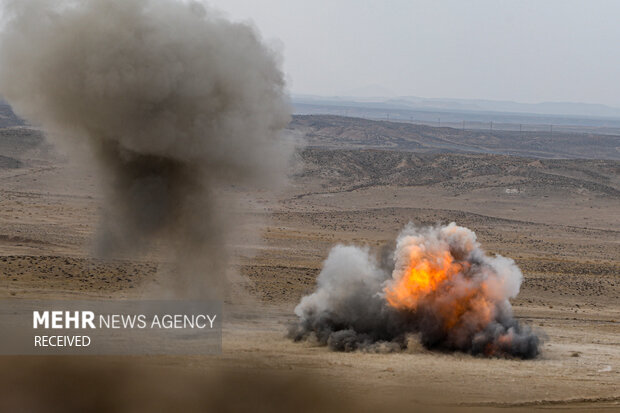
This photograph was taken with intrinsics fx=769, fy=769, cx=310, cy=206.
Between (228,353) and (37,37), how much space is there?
482 inches

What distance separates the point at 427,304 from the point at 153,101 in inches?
482

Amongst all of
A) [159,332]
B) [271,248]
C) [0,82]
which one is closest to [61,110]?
[0,82]

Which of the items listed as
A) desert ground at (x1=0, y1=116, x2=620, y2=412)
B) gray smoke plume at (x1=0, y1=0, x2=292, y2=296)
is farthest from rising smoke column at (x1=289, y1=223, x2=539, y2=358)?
gray smoke plume at (x1=0, y1=0, x2=292, y2=296)

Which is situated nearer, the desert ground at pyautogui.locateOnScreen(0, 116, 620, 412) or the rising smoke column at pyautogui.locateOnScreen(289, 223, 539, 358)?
the desert ground at pyautogui.locateOnScreen(0, 116, 620, 412)

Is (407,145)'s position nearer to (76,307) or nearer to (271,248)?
(271,248)

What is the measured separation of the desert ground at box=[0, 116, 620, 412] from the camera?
22578mm

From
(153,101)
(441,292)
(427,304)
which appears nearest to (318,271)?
(427,304)

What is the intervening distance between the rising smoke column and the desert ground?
83 centimetres

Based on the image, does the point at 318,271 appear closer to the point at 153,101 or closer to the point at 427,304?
the point at 427,304

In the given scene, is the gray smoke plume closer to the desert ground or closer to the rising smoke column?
the desert ground

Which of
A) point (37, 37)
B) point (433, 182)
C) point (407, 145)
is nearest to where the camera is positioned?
point (37, 37)

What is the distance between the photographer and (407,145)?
16875cm

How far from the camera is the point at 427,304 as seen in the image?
2834 cm

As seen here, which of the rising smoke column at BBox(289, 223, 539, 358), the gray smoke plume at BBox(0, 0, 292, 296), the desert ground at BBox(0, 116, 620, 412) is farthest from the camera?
the rising smoke column at BBox(289, 223, 539, 358)
